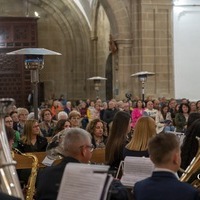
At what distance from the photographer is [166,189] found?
10.6 feet

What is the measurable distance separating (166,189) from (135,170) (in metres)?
0.93

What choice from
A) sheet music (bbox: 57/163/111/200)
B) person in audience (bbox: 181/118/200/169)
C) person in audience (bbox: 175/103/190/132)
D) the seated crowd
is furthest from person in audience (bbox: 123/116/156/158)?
person in audience (bbox: 175/103/190/132)

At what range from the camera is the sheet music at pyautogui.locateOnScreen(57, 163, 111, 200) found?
2635 millimetres

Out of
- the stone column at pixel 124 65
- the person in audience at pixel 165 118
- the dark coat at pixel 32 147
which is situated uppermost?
the stone column at pixel 124 65

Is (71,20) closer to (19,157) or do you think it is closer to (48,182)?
(19,157)

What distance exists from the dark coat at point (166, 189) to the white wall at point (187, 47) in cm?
1658

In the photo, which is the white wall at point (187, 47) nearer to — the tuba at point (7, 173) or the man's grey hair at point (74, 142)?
the man's grey hair at point (74, 142)

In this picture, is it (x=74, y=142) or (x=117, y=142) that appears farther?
(x=117, y=142)

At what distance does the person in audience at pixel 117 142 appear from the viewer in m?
5.98

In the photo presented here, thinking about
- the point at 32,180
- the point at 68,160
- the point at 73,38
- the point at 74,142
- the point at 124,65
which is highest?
the point at 73,38

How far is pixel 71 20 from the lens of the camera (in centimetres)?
2677

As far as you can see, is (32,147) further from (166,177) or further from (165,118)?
(165,118)

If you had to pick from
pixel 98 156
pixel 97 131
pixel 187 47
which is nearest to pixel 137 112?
pixel 97 131

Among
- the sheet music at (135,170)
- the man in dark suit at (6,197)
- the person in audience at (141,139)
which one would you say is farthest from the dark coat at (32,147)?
the man in dark suit at (6,197)
